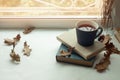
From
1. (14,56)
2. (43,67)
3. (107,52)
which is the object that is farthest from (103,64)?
(14,56)

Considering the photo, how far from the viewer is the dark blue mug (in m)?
0.88

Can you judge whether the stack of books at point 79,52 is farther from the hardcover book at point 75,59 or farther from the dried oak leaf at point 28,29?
the dried oak leaf at point 28,29

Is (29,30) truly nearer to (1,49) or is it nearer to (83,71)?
(1,49)

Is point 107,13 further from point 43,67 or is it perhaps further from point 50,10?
point 43,67

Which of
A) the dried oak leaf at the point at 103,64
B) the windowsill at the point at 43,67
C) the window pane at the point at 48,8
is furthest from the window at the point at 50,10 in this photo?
the dried oak leaf at the point at 103,64

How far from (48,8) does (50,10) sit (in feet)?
0.05

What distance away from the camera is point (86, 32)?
87 cm

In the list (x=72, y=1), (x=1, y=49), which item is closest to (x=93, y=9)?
(x=72, y=1)

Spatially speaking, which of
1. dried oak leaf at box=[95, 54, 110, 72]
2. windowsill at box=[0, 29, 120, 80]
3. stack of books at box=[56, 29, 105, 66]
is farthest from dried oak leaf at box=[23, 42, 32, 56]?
dried oak leaf at box=[95, 54, 110, 72]

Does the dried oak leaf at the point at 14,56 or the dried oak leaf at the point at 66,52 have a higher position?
the dried oak leaf at the point at 66,52

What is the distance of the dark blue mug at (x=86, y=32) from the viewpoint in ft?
2.88

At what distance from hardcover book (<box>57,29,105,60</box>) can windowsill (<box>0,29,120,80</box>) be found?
5 centimetres

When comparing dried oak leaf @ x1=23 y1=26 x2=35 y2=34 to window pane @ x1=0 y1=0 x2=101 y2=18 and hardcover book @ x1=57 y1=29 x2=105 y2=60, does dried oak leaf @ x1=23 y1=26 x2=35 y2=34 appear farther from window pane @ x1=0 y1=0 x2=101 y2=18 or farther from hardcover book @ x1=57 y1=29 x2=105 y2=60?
hardcover book @ x1=57 y1=29 x2=105 y2=60

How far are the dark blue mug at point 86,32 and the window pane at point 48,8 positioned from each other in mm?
171
